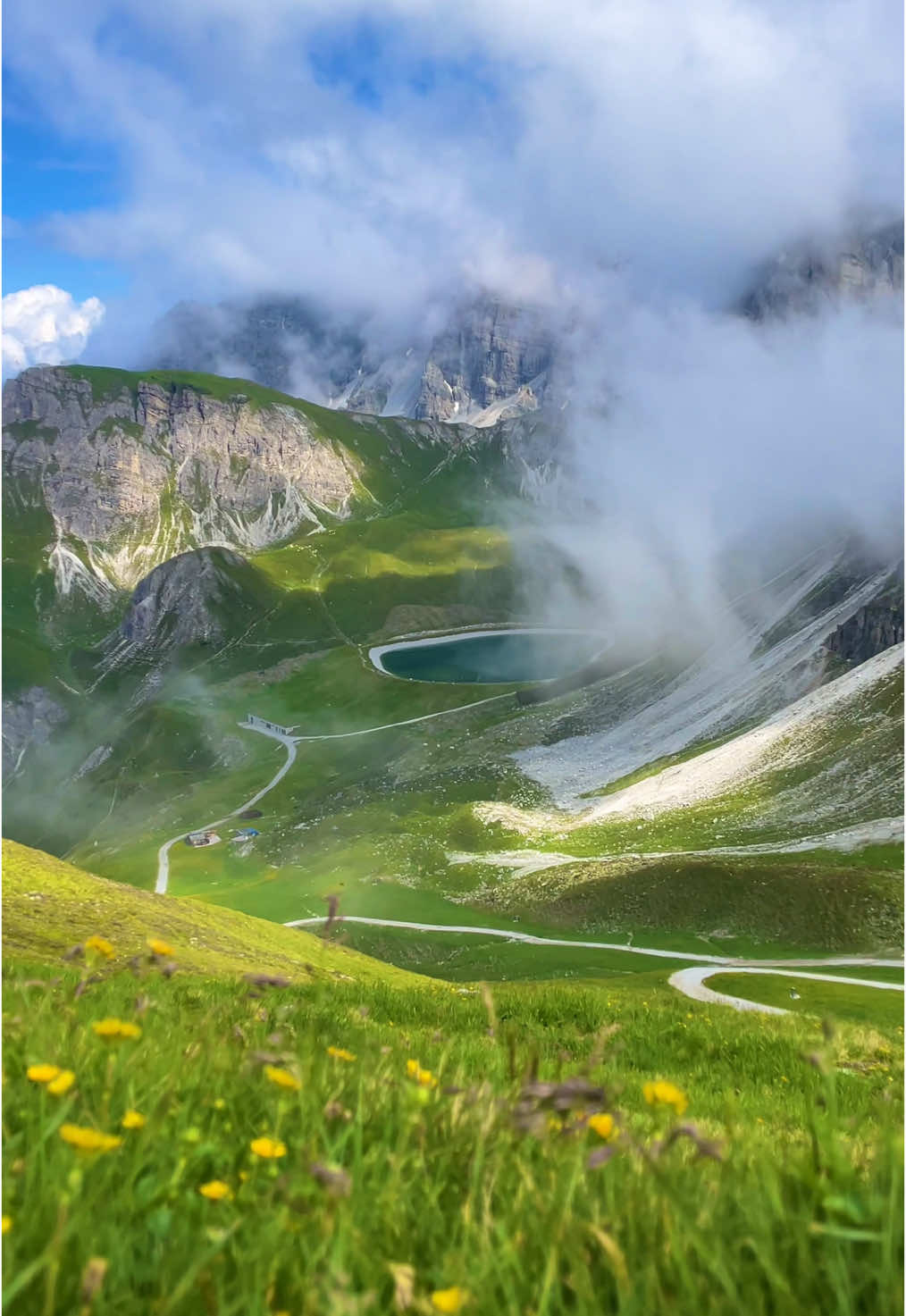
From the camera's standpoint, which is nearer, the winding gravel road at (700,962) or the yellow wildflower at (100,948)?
the yellow wildflower at (100,948)

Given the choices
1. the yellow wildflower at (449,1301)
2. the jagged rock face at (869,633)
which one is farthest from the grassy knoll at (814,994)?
the jagged rock face at (869,633)

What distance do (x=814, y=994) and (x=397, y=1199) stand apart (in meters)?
74.7

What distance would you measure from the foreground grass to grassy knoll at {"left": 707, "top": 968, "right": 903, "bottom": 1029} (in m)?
63.4

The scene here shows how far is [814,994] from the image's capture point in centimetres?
6794

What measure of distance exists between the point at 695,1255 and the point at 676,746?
571 ft

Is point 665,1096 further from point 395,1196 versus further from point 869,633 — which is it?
point 869,633

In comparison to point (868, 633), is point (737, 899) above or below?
below

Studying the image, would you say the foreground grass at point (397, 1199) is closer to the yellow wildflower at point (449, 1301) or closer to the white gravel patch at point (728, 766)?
the yellow wildflower at point (449, 1301)

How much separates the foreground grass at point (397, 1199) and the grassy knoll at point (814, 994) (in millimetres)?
63427

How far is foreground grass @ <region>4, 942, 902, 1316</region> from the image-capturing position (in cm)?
241

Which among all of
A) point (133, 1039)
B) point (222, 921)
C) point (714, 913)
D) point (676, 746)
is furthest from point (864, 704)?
point (133, 1039)

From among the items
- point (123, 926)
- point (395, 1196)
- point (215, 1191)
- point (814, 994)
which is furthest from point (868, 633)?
point (215, 1191)

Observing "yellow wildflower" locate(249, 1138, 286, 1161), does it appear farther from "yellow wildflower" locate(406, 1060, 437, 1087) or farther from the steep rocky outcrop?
the steep rocky outcrop

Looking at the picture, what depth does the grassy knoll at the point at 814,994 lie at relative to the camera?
61.6 m
